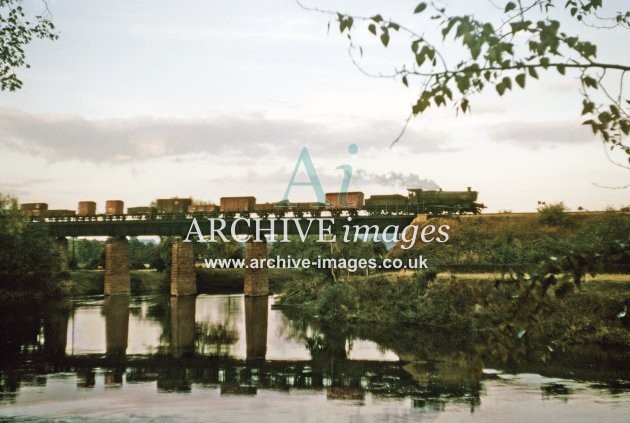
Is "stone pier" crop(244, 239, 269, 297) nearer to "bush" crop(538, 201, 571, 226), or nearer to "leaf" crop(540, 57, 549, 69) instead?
"bush" crop(538, 201, 571, 226)

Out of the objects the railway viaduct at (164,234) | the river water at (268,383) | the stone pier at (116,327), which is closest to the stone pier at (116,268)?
the railway viaduct at (164,234)

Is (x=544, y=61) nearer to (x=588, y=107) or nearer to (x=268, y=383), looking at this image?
(x=588, y=107)

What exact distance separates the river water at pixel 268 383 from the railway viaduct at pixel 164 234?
24286 mm

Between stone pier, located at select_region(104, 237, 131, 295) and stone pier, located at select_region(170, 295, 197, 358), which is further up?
stone pier, located at select_region(104, 237, 131, 295)

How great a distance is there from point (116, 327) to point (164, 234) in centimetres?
2769

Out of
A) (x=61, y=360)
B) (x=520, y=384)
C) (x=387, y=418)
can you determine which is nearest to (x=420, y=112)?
(x=387, y=418)

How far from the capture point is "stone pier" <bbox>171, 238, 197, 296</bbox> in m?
54.7

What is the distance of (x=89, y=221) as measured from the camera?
5862cm

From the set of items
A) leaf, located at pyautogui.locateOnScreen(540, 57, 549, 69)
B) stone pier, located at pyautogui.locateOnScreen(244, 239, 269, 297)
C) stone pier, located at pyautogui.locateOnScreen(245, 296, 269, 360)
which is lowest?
stone pier, located at pyautogui.locateOnScreen(245, 296, 269, 360)

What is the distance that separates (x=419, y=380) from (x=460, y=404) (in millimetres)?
2836

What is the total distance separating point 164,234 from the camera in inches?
2261

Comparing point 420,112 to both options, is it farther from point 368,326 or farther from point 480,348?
point 368,326

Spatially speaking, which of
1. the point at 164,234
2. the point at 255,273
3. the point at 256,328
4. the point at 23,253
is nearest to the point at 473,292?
the point at 256,328

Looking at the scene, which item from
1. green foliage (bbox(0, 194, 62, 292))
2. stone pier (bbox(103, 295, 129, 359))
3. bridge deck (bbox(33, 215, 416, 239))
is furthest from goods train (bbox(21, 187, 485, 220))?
stone pier (bbox(103, 295, 129, 359))
